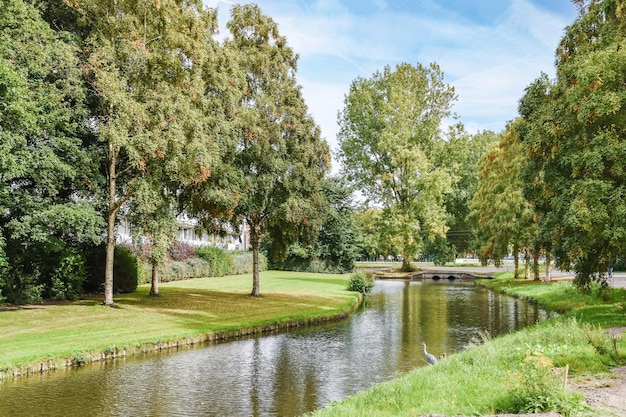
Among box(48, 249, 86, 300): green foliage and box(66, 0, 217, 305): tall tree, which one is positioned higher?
box(66, 0, 217, 305): tall tree

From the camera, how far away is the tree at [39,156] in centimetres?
1938

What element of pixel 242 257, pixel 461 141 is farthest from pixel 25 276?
pixel 461 141

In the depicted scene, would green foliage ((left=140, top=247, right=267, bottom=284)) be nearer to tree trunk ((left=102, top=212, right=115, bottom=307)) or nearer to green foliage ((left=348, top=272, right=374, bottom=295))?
tree trunk ((left=102, top=212, right=115, bottom=307))

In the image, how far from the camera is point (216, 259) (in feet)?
172

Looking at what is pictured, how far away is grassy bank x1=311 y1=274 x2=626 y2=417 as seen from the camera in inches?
349

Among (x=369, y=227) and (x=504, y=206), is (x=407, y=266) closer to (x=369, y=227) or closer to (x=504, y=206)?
(x=369, y=227)

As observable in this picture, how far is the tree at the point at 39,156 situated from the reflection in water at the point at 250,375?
25.6ft

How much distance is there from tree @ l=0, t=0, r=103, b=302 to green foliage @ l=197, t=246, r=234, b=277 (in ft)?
81.9

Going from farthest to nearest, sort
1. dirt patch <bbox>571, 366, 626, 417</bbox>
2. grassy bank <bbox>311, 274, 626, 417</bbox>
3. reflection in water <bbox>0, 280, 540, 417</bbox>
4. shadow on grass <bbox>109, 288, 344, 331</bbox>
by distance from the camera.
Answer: shadow on grass <bbox>109, 288, 344, 331</bbox>
reflection in water <bbox>0, 280, 540, 417</bbox>
grassy bank <bbox>311, 274, 626, 417</bbox>
dirt patch <bbox>571, 366, 626, 417</bbox>

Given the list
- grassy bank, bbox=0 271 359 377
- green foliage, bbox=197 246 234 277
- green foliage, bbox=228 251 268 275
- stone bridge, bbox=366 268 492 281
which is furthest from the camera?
stone bridge, bbox=366 268 492 281

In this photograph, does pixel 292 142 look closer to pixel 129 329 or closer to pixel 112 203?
pixel 112 203

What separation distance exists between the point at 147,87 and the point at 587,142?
1864 centimetres

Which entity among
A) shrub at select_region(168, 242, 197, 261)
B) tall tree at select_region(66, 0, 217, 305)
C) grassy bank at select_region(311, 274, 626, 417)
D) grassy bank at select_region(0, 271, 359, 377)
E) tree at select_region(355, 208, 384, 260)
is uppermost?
tall tree at select_region(66, 0, 217, 305)

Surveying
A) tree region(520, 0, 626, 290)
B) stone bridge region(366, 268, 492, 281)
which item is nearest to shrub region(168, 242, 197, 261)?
stone bridge region(366, 268, 492, 281)
